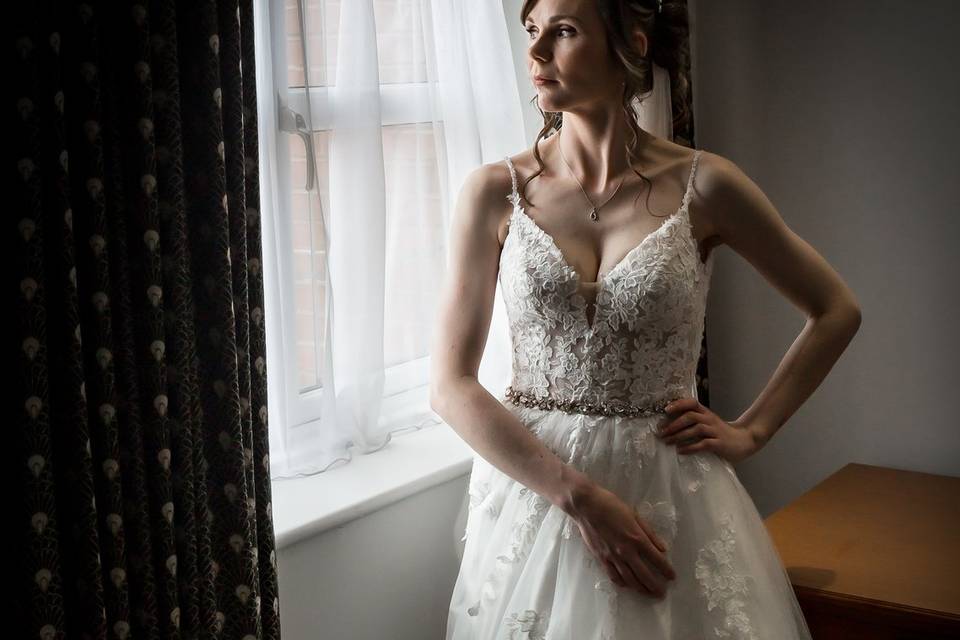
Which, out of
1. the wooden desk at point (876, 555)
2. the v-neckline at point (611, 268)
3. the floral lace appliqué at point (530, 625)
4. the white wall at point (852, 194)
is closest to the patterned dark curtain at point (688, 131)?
the white wall at point (852, 194)

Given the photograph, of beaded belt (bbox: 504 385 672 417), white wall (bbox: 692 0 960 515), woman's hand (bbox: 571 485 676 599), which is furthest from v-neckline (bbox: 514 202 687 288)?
white wall (bbox: 692 0 960 515)

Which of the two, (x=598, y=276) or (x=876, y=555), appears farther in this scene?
(x=876, y=555)

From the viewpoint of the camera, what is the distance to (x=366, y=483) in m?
1.88

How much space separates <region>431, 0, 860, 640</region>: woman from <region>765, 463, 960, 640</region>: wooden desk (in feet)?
0.68

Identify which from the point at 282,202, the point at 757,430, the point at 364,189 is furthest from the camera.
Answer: the point at 364,189

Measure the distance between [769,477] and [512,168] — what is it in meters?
1.44

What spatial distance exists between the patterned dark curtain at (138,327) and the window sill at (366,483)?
0.29 m

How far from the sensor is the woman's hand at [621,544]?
57.8 inches

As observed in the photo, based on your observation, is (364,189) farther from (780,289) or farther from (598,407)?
(780,289)

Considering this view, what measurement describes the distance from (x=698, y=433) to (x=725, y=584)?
0.78 ft

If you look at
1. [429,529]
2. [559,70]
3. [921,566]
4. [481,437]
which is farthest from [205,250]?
[921,566]

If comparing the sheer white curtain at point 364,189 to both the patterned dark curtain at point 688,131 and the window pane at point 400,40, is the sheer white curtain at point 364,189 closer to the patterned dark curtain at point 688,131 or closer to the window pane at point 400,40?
the window pane at point 400,40

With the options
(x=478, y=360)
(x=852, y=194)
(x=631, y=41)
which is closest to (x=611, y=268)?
(x=478, y=360)

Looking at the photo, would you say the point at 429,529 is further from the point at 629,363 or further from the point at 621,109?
the point at 621,109
